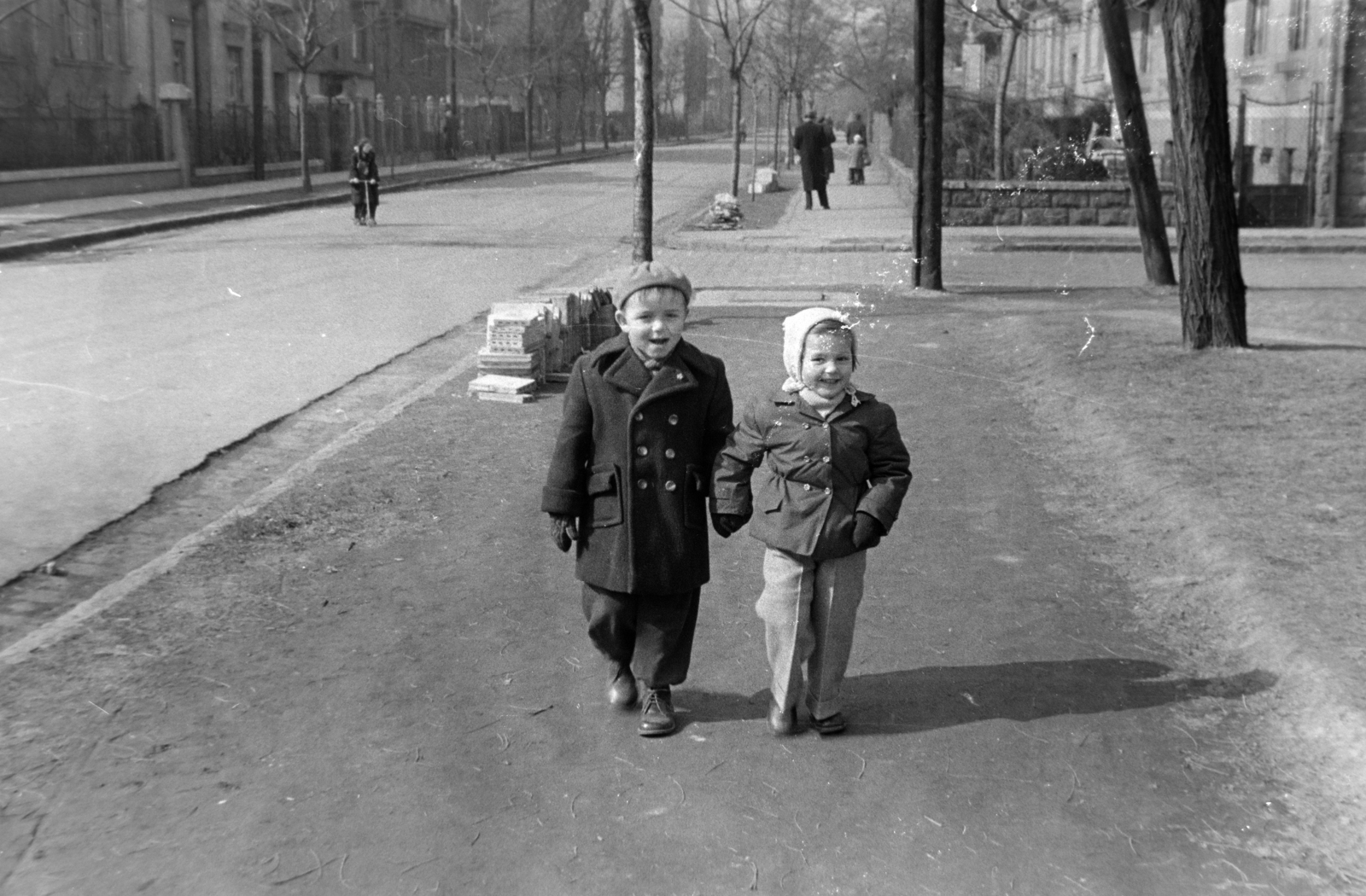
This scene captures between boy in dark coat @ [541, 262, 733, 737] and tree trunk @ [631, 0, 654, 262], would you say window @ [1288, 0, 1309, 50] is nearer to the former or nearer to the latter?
tree trunk @ [631, 0, 654, 262]

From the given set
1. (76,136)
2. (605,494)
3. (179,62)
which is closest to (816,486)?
(605,494)

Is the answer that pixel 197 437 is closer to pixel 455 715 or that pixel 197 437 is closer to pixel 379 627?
pixel 379 627

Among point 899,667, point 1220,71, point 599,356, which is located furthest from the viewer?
point 1220,71

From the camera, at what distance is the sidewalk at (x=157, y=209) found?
76.7 ft

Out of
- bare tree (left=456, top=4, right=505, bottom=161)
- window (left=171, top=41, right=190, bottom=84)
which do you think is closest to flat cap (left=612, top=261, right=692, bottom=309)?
window (left=171, top=41, right=190, bottom=84)

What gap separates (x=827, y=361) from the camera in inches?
166

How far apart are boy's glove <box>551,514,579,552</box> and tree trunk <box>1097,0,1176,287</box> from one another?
510 inches

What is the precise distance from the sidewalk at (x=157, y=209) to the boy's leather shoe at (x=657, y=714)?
62.5 ft

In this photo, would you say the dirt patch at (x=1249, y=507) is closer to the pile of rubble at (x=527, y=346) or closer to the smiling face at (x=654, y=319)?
the smiling face at (x=654, y=319)

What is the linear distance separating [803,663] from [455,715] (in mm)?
1054

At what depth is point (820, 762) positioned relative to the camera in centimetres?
435

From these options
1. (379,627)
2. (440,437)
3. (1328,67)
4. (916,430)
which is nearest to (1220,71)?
(916,430)

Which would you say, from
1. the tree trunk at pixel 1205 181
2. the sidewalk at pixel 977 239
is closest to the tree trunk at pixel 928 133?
the tree trunk at pixel 1205 181

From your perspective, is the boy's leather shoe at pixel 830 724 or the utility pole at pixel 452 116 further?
the utility pole at pixel 452 116
